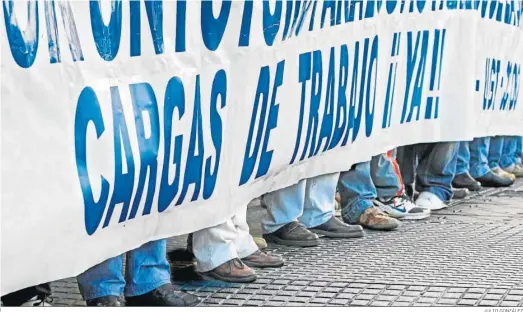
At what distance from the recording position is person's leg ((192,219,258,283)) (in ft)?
17.0

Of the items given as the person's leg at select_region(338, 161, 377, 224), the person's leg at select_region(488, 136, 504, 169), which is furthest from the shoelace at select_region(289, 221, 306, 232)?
the person's leg at select_region(488, 136, 504, 169)

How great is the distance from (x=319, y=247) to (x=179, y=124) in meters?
1.83

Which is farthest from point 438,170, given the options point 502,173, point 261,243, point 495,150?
point 261,243

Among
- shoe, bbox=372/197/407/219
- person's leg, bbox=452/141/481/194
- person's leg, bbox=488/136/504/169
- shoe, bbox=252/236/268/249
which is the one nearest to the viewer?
shoe, bbox=252/236/268/249

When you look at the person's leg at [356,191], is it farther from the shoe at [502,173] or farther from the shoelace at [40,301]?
the shoelace at [40,301]

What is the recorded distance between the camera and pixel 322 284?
5.19 metres

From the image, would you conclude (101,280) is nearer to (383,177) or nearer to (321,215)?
(321,215)

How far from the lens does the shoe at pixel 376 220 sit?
267 inches

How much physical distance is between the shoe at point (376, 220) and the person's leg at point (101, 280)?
2.66m

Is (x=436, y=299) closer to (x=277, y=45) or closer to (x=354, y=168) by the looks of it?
(x=277, y=45)

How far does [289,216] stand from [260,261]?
0.71 metres

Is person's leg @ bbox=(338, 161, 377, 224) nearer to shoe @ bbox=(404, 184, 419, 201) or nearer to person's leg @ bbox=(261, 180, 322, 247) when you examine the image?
person's leg @ bbox=(261, 180, 322, 247)

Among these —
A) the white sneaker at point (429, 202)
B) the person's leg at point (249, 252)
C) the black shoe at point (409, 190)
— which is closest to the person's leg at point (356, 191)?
the white sneaker at point (429, 202)

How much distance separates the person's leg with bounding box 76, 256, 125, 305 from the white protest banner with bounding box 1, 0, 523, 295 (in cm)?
13
